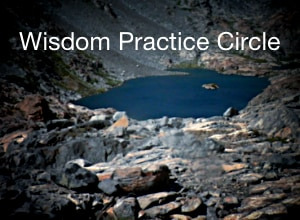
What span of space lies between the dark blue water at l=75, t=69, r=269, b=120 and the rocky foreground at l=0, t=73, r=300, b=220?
24.6m

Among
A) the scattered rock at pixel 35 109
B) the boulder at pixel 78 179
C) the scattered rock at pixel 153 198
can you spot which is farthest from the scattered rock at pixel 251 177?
the scattered rock at pixel 35 109

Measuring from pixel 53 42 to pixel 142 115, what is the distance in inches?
1685

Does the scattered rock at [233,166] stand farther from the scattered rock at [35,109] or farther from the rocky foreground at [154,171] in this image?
the scattered rock at [35,109]

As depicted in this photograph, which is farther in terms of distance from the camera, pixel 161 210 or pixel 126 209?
pixel 161 210

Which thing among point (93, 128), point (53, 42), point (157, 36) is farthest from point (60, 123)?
point (157, 36)

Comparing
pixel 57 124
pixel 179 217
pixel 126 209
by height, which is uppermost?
pixel 57 124

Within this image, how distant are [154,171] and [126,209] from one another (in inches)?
104

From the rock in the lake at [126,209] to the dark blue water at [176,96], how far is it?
33.7 metres

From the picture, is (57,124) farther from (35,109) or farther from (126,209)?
(126,209)

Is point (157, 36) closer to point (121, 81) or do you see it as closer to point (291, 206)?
point (121, 81)

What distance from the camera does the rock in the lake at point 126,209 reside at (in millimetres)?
11867

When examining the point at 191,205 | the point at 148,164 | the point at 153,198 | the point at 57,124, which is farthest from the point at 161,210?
the point at 57,124

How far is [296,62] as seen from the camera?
106 m

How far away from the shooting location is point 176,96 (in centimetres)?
6366
